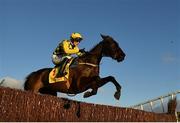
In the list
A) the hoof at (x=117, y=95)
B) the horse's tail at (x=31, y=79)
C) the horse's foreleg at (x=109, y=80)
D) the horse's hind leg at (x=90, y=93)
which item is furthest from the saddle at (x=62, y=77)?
the hoof at (x=117, y=95)

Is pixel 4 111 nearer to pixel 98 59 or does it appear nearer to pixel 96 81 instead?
pixel 96 81

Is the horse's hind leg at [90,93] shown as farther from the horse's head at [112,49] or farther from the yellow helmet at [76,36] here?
the yellow helmet at [76,36]

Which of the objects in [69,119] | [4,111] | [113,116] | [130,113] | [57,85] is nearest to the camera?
[4,111]

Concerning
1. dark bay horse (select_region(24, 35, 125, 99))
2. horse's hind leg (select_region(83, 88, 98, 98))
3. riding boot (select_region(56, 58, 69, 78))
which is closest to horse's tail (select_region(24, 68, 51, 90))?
dark bay horse (select_region(24, 35, 125, 99))

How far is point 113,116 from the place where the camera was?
15.0 meters

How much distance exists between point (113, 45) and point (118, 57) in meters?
0.46

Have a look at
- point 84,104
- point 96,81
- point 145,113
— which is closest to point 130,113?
point 145,113

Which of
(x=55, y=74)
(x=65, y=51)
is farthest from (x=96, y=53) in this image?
(x=55, y=74)

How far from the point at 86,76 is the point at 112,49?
1.18 meters

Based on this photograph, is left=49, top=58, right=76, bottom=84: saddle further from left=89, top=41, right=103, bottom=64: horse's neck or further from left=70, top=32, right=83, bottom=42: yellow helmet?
left=70, top=32, right=83, bottom=42: yellow helmet

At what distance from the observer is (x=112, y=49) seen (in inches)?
516

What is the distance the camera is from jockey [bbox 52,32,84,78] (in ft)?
42.0

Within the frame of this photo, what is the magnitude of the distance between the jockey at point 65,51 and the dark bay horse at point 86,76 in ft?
0.82

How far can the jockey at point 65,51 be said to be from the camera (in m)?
12.8
